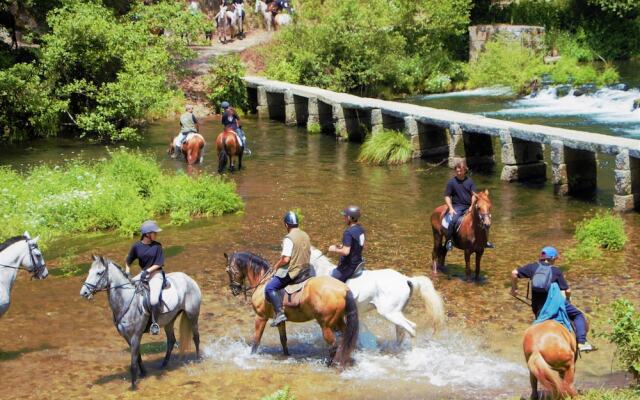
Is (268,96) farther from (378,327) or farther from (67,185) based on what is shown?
(378,327)

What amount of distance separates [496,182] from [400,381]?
46.5 ft

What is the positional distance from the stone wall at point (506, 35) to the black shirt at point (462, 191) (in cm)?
2986

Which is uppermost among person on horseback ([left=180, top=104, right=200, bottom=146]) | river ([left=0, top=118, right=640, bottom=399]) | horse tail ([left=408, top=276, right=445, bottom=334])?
person on horseback ([left=180, top=104, right=200, bottom=146])

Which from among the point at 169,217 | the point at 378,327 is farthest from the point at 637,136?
the point at 378,327

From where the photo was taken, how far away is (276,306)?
40.7 ft

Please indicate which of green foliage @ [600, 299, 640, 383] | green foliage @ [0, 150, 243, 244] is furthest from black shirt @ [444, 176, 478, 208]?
green foliage @ [0, 150, 243, 244]

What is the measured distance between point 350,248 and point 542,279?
2.98 meters

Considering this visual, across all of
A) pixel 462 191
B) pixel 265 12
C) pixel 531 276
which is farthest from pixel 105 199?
pixel 265 12

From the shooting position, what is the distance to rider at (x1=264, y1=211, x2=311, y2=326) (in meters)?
12.3

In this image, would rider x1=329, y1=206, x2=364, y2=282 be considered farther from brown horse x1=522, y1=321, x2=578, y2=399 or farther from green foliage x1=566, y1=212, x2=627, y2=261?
green foliage x1=566, y1=212, x2=627, y2=261

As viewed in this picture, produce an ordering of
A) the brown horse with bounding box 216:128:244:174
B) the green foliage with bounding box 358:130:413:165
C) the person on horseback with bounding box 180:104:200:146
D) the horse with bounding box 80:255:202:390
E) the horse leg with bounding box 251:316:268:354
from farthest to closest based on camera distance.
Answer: the green foliage with bounding box 358:130:413:165, the person on horseback with bounding box 180:104:200:146, the brown horse with bounding box 216:128:244:174, the horse leg with bounding box 251:316:268:354, the horse with bounding box 80:255:202:390

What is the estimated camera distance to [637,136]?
28.9 meters

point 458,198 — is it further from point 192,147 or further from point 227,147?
point 192,147

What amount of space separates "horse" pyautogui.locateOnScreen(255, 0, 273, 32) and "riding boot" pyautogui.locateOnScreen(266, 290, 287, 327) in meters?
38.5
